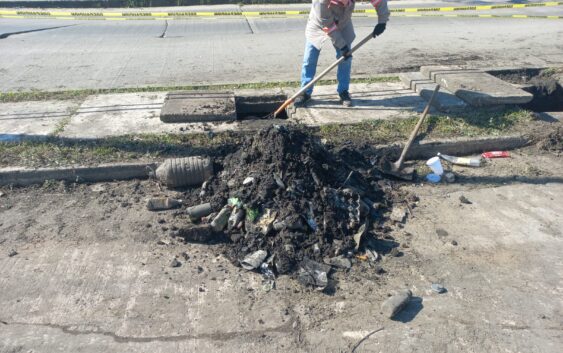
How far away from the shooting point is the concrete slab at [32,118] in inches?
236

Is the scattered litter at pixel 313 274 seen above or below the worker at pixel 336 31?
below

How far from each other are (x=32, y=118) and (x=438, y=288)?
559 centimetres

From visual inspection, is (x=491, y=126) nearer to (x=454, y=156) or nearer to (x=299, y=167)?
(x=454, y=156)

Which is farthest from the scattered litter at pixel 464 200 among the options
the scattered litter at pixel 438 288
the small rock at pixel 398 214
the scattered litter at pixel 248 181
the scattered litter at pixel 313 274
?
the scattered litter at pixel 248 181

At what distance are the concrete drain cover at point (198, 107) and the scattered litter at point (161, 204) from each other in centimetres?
173

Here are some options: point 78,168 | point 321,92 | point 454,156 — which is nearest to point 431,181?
point 454,156

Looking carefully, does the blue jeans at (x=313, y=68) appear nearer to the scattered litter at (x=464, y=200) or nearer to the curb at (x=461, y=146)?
the curb at (x=461, y=146)

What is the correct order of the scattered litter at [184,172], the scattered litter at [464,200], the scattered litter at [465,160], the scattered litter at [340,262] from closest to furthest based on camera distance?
the scattered litter at [340,262], the scattered litter at [464,200], the scattered litter at [184,172], the scattered litter at [465,160]

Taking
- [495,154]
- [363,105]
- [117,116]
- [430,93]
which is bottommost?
[495,154]

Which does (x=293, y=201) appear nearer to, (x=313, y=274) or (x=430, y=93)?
(x=313, y=274)

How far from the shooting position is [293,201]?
4.43 metres

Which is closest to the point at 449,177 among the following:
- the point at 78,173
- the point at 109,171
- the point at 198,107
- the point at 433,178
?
the point at 433,178

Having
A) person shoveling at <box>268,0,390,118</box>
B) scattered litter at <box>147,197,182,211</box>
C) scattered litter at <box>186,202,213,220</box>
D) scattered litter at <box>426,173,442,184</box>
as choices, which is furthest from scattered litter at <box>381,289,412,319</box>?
person shoveling at <box>268,0,390,118</box>

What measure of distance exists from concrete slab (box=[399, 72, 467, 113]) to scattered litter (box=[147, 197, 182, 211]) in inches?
153
